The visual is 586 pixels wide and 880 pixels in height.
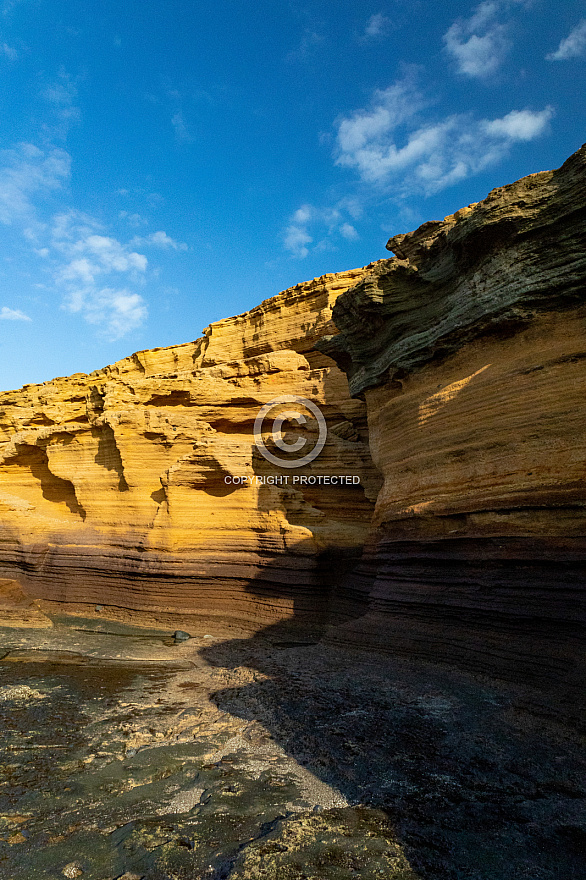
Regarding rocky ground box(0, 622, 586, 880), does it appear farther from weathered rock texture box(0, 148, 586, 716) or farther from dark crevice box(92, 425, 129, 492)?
dark crevice box(92, 425, 129, 492)

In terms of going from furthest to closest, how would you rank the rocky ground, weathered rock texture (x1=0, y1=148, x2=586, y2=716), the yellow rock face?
the yellow rock face → weathered rock texture (x1=0, y1=148, x2=586, y2=716) → the rocky ground

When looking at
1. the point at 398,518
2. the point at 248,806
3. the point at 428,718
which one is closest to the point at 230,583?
the point at 398,518

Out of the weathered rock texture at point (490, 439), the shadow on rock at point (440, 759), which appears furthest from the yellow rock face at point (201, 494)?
the shadow on rock at point (440, 759)

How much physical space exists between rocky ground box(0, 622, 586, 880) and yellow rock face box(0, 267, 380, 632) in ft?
18.8

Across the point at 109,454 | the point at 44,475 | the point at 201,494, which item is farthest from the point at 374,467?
the point at 44,475

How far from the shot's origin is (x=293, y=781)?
14.0ft

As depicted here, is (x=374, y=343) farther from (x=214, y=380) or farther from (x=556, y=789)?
(x=556, y=789)

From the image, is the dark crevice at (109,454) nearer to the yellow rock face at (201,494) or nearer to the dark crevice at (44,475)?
the yellow rock face at (201,494)

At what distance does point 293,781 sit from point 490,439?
5756 millimetres

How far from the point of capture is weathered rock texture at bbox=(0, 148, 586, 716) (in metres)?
6.91

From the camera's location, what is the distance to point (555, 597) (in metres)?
6.37

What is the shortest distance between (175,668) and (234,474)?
648 centimetres

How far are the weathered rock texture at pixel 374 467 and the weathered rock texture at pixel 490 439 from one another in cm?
3

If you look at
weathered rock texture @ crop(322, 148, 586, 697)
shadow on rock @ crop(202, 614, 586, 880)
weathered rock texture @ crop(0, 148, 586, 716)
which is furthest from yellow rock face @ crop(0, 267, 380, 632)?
shadow on rock @ crop(202, 614, 586, 880)
